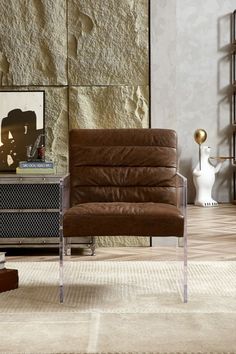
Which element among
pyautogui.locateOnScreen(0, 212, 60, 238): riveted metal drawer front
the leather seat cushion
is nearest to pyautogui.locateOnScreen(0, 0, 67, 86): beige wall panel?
pyautogui.locateOnScreen(0, 212, 60, 238): riveted metal drawer front

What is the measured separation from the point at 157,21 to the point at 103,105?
32.1 inches

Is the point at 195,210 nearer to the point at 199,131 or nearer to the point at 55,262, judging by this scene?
the point at 199,131

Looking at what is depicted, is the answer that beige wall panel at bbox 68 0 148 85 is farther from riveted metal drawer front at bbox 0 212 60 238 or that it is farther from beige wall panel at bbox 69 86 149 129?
riveted metal drawer front at bbox 0 212 60 238

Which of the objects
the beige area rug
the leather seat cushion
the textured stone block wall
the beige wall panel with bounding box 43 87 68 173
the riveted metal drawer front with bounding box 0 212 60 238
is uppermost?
the textured stone block wall

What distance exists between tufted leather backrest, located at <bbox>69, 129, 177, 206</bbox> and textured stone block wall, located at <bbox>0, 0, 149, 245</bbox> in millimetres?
1217

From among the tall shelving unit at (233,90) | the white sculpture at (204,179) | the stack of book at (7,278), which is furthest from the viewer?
the tall shelving unit at (233,90)

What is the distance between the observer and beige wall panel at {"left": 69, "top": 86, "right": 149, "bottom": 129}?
562 centimetres

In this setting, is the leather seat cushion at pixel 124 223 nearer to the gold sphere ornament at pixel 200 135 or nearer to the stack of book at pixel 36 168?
the stack of book at pixel 36 168

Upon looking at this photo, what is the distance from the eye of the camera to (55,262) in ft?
16.1

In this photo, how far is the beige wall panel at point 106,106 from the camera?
5621mm

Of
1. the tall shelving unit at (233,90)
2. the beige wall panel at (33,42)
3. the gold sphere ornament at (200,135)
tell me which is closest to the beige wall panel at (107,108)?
the beige wall panel at (33,42)

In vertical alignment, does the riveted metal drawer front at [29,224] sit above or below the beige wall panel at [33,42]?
below

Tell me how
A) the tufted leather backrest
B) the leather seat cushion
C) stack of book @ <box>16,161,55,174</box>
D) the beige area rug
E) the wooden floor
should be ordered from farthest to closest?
stack of book @ <box>16,161,55,174</box> → the wooden floor → the tufted leather backrest → the leather seat cushion → the beige area rug

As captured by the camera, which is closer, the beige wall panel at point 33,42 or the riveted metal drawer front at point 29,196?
the riveted metal drawer front at point 29,196
